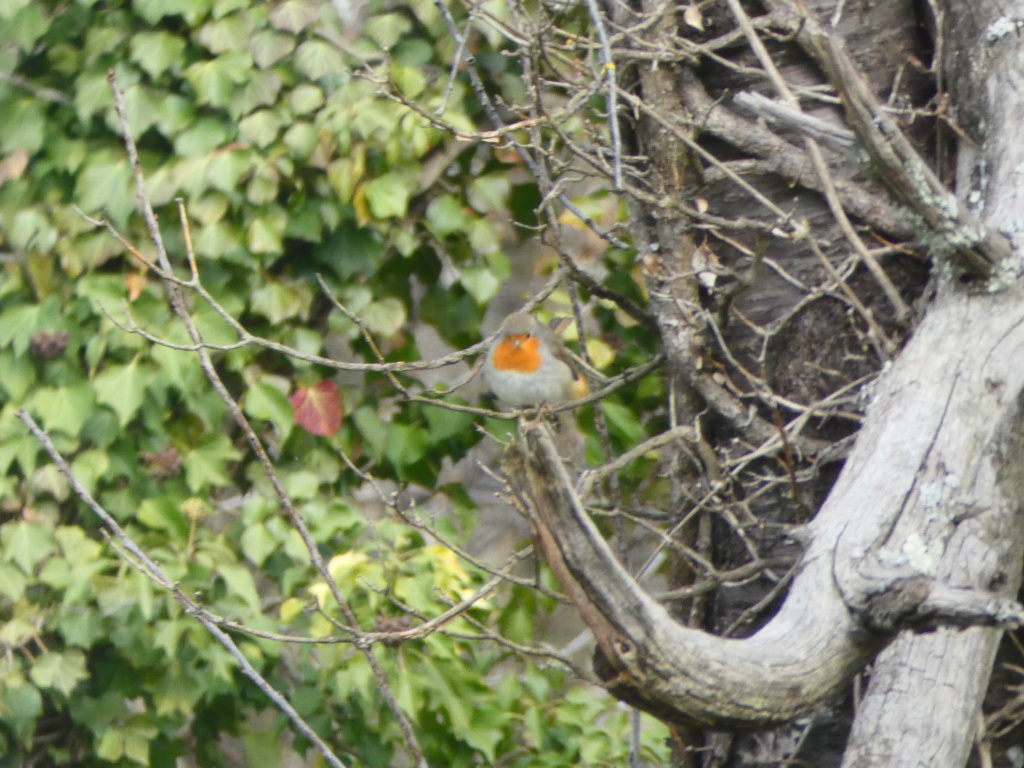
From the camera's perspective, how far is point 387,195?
7.20 feet

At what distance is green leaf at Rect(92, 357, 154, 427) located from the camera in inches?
87.0

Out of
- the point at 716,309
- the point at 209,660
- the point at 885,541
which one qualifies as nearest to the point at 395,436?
the point at 209,660

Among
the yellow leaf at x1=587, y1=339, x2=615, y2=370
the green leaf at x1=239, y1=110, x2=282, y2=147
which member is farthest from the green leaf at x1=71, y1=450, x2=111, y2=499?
the yellow leaf at x1=587, y1=339, x2=615, y2=370

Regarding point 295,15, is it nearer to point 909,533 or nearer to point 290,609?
point 290,609

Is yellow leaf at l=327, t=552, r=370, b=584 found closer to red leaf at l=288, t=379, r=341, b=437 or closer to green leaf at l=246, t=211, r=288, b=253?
red leaf at l=288, t=379, r=341, b=437

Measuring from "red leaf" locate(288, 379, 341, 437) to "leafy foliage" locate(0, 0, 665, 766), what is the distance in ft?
0.08

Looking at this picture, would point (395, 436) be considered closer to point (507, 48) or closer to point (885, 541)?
point (507, 48)

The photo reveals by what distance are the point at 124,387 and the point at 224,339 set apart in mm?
235

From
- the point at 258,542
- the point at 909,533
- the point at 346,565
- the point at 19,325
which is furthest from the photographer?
the point at 19,325

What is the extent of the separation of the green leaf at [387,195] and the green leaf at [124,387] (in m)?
0.60

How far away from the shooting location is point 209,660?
7.29 feet

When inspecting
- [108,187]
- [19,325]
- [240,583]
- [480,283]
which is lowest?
[240,583]

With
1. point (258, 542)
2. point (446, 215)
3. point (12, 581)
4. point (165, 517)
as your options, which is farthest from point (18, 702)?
point (446, 215)

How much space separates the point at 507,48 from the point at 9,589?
155 cm
